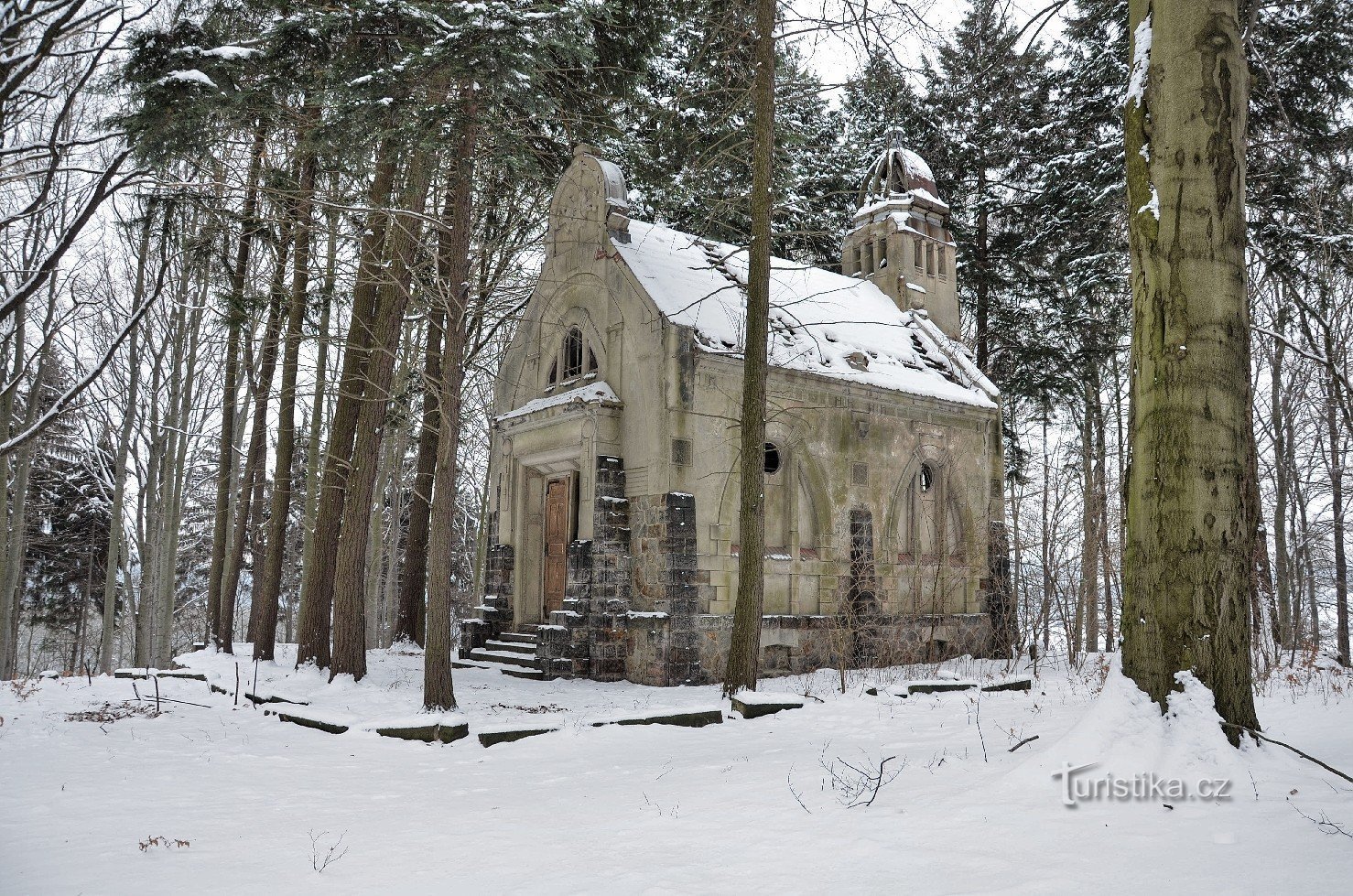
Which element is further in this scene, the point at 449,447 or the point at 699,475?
the point at 699,475

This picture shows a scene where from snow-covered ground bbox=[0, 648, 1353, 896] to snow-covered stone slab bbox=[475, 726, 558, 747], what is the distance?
0.30 ft

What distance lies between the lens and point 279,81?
10.7m

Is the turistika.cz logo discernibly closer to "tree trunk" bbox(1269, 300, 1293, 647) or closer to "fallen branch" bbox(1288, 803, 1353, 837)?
"fallen branch" bbox(1288, 803, 1353, 837)

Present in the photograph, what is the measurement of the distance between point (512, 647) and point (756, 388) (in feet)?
25.6

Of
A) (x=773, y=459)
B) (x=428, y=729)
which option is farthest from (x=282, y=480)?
(x=428, y=729)

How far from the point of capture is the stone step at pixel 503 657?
1531 cm

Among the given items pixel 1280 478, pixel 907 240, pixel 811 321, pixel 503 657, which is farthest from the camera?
pixel 1280 478

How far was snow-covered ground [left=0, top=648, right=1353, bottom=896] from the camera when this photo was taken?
4.14m

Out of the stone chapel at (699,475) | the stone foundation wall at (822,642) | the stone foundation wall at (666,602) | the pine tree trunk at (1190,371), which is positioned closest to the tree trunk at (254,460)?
the stone chapel at (699,475)

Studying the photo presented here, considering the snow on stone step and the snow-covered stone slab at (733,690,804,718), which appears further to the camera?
the snow on stone step

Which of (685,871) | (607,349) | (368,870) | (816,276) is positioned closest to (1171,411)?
(685,871)

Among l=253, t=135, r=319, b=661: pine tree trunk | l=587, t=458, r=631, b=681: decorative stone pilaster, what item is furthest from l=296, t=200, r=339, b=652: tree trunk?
l=587, t=458, r=631, b=681: decorative stone pilaster

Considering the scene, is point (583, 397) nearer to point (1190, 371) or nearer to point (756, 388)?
point (756, 388)

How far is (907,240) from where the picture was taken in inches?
853
